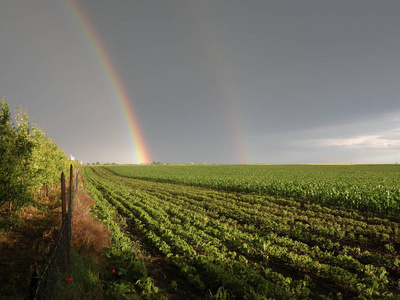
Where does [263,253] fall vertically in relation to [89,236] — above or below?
below

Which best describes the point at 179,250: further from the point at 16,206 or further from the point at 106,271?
the point at 16,206

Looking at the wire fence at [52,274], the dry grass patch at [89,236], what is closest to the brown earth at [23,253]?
the wire fence at [52,274]

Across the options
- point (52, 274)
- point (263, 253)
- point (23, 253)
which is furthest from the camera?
point (263, 253)

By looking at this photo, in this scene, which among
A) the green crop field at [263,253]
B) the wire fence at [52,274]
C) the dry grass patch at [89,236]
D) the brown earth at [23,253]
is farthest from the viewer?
the dry grass patch at [89,236]

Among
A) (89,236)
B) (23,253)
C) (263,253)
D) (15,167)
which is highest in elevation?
(15,167)

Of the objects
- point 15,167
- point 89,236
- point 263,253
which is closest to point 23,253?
Answer: point 89,236

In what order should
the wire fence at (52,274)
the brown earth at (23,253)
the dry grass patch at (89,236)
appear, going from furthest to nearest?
the dry grass patch at (89,236), the brown earth at (23,253), the wire fence at (52,274)

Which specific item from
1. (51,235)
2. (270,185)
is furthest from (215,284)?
(270,185)

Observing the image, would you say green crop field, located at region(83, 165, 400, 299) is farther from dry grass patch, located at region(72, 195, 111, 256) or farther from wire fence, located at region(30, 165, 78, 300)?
wire fence, located at region(30, 165, 78, 300)

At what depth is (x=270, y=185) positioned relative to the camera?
21891 millimetres

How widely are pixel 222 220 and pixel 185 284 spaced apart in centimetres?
635

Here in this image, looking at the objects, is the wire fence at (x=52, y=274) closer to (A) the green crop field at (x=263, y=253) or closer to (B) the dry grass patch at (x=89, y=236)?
(B) the dry grass patch at (x=89, y=236)

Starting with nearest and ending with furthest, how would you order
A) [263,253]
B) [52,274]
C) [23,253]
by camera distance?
[52,274]
[23,253]
[263,253]

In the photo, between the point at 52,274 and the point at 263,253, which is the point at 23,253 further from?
the point at 263,253
